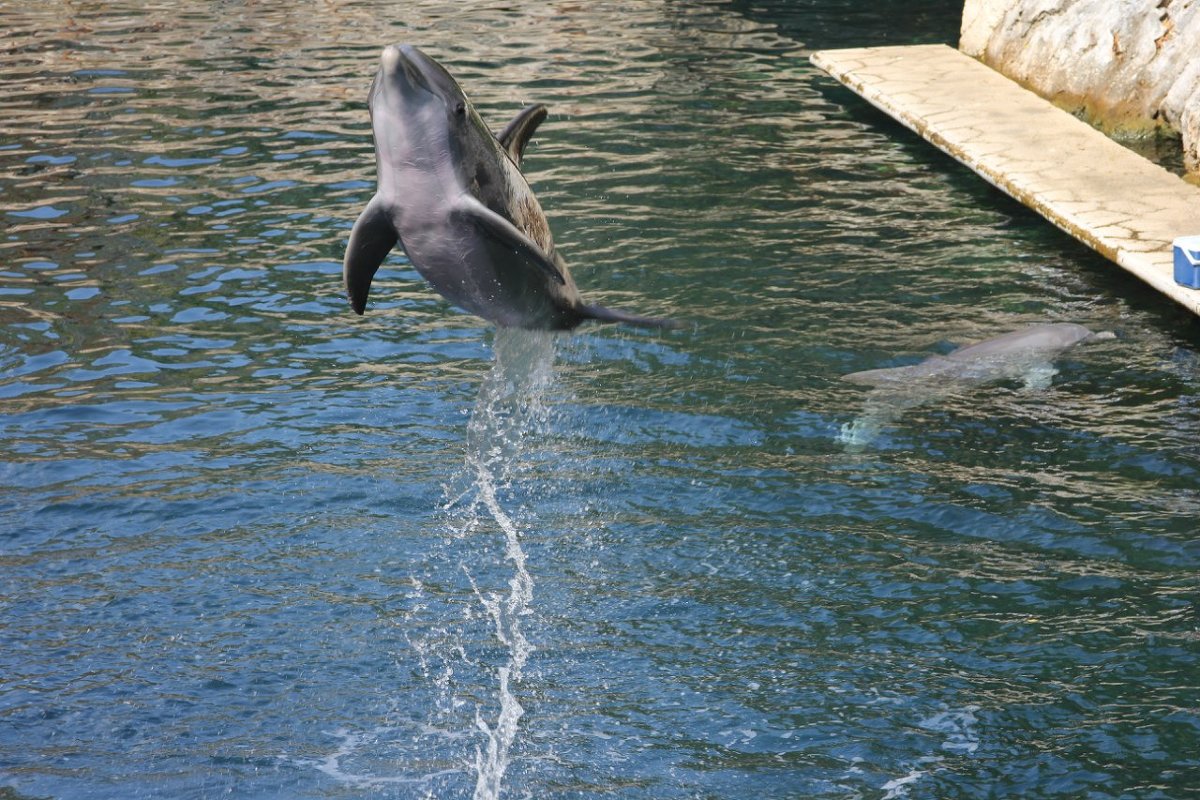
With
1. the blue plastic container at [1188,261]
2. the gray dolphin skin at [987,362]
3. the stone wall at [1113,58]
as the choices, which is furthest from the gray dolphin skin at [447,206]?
the stone wall at [1113,58]

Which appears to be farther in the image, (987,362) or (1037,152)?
(1037,152)

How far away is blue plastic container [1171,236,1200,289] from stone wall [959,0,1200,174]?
7.84 feet

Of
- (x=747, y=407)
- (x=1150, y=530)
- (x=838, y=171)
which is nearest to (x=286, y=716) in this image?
(x=747, y=407)

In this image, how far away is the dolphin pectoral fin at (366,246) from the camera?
207 inches

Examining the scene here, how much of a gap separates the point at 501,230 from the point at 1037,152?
23.2ft

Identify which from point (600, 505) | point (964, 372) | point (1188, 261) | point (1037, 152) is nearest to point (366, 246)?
point (600, 505)

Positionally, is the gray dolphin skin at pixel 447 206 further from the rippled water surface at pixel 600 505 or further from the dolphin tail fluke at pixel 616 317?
the rippled water surface at pixel 600 505

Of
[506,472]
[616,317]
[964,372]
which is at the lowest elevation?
[506,472]

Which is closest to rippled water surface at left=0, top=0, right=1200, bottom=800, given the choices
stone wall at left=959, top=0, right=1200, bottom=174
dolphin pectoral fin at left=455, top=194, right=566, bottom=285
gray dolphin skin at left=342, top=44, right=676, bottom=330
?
gray dolphin skin at left=342, top=44, right=676, bottom=330

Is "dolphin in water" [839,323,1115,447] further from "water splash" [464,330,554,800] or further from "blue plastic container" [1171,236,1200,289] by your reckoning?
"water splash" [464,330,554,800]

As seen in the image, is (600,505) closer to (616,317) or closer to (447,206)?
(616,317)

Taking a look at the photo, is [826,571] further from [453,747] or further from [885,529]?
[453,747]

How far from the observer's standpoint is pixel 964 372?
7.63 m

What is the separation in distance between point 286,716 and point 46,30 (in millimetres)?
14603
